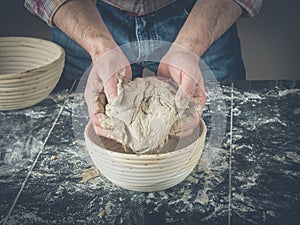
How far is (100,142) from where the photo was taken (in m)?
1.04

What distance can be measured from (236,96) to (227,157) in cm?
34

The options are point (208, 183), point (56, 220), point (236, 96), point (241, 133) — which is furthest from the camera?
point (236, 96)

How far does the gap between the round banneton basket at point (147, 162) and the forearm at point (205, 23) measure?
286 millimetres

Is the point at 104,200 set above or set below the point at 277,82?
above

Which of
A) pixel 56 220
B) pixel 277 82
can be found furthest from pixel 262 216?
pixel 277 82

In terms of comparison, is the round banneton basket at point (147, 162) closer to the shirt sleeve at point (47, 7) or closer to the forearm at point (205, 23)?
the forearm at point (205, 23)

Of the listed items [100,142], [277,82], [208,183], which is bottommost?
[277,82]

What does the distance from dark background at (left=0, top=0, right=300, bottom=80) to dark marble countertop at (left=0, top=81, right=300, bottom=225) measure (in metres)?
0.92

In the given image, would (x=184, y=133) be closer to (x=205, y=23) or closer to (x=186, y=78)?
(x=186, y=78)

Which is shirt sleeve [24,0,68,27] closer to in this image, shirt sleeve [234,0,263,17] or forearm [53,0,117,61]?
forearm [53,0,117,61]

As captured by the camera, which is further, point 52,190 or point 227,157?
point 227,157

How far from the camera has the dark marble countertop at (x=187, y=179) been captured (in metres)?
0.98

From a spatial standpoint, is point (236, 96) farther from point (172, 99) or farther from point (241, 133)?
point (172, 99)

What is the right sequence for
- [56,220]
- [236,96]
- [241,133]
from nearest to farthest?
[56,220] → [241,133] → [236,96]
